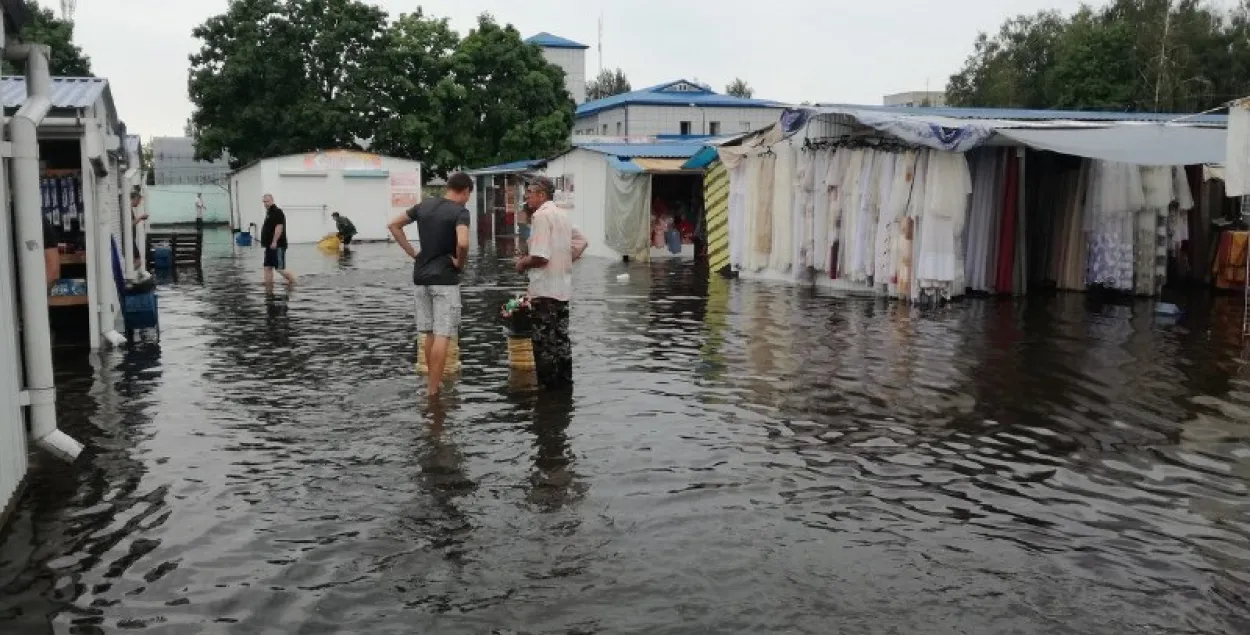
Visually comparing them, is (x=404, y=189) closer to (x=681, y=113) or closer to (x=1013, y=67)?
(x=681, y=113)

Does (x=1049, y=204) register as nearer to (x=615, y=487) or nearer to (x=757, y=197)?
(x=757, y=197)

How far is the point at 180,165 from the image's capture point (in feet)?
224

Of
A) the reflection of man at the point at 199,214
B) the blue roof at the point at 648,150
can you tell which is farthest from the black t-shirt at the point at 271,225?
the reflection of man at the point at 199,214

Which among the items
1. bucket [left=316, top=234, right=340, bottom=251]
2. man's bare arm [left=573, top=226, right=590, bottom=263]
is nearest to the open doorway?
bucket [left=316, top=234, right=340, bottom=251]

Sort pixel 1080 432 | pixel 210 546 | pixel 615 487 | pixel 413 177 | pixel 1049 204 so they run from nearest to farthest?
1. pixel 210 546
2. pixel 615 487
3. pixel 1080 432
4. pixel 1049 204
5. pixel 413 177

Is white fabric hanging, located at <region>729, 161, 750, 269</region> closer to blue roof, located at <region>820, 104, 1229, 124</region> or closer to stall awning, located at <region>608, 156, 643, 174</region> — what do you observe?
blue roof, located at <region>820, 104, 1229, 124</region>

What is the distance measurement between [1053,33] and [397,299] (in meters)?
54.0

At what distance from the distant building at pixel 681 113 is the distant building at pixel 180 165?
24.7 m

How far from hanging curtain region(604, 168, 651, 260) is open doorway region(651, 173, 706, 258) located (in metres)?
0.61

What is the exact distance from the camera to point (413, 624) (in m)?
4.62

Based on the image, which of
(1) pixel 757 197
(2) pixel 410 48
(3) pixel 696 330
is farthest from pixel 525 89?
(3) pixel 696 330

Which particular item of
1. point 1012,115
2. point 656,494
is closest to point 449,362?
point 656,494

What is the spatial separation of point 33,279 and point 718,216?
1701cm

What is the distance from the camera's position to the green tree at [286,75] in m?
46.3
